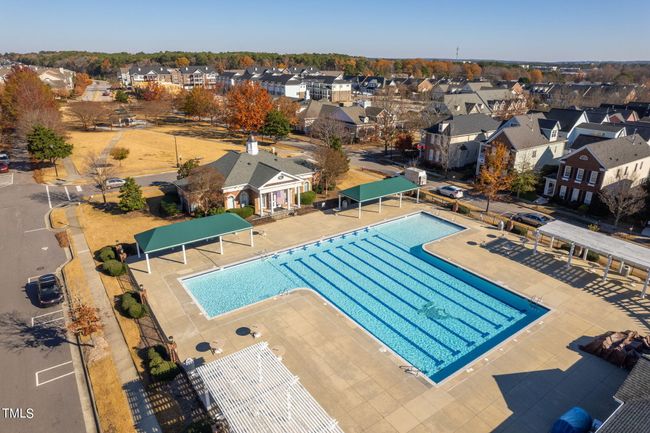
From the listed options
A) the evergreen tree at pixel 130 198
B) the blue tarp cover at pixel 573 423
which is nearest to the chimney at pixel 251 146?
the evergreen tree at pixel 130 198

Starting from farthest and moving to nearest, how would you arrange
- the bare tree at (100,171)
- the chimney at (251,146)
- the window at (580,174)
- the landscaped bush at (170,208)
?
the window at (580,174), the chimney at (251,146), the bare tree at (100,171), the landscaped bush at (170,208)

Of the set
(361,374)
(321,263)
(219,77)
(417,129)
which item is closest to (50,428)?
(361,374)

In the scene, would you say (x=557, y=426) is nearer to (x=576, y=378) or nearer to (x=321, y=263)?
(x=576, y=378)

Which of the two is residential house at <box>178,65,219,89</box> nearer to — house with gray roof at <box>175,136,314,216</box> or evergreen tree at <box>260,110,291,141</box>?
evergreen tree at <box>260,110,291,141</box>

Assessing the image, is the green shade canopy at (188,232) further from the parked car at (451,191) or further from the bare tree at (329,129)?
the bare tree at (329,129)

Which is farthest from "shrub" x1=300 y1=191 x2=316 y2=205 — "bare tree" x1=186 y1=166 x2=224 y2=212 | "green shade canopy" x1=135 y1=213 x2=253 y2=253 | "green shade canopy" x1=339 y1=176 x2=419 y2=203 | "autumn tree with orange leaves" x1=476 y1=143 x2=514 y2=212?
"autumn tree with orange leaves" x1=476 y1=143 x2=514 y2=212

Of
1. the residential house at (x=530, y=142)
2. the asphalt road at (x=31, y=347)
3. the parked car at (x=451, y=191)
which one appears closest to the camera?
the asphalt road at (x=31, y=347)
